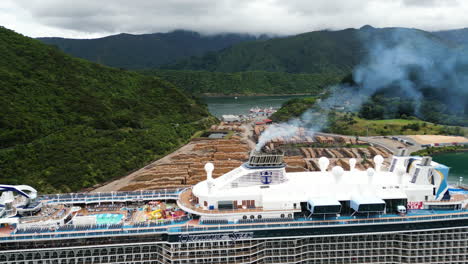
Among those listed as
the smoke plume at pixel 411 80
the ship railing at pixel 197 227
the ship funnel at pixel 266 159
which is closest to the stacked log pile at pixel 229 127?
the smoke plume at pixel 411 80

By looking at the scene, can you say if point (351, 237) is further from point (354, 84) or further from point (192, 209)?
point (354, 84)

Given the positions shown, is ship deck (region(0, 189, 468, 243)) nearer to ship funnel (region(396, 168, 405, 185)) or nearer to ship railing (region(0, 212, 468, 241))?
ship railing (region(0, 212, 468, 241))

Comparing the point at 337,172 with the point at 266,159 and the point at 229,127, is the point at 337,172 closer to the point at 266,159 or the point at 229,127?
the point at 266,159

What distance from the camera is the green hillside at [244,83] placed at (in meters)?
151

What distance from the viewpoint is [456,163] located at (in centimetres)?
4647

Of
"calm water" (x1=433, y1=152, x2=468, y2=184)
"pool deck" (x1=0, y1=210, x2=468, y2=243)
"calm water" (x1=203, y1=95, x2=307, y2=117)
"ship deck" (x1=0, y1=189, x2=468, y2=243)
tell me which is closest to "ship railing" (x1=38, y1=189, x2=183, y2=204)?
"ship deck" (x1=0, y1=189, x2=468, y2=243)

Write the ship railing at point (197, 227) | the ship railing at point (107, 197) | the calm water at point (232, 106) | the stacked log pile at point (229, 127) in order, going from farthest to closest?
the calm water at point (232, 106) → the stacked log pile at point (229, 127) → the ship railing at point (107, 197) → the ship railing at point (197, 227)

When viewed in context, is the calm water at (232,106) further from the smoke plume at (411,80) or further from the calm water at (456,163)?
the calm water at (456,163)

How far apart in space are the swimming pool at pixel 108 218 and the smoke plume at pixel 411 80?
5219 cm

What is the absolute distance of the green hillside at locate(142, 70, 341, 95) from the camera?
15062 centimetres

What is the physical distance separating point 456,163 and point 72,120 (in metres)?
54.9

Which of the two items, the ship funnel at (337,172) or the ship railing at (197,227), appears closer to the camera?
the ship railing at (197,227)

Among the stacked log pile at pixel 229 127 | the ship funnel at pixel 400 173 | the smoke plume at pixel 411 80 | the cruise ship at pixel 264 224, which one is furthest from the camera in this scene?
the stacked log pile at pixel 229 127

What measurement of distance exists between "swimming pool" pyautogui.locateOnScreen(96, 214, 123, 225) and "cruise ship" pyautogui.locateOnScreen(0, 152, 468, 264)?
0.19 feet
